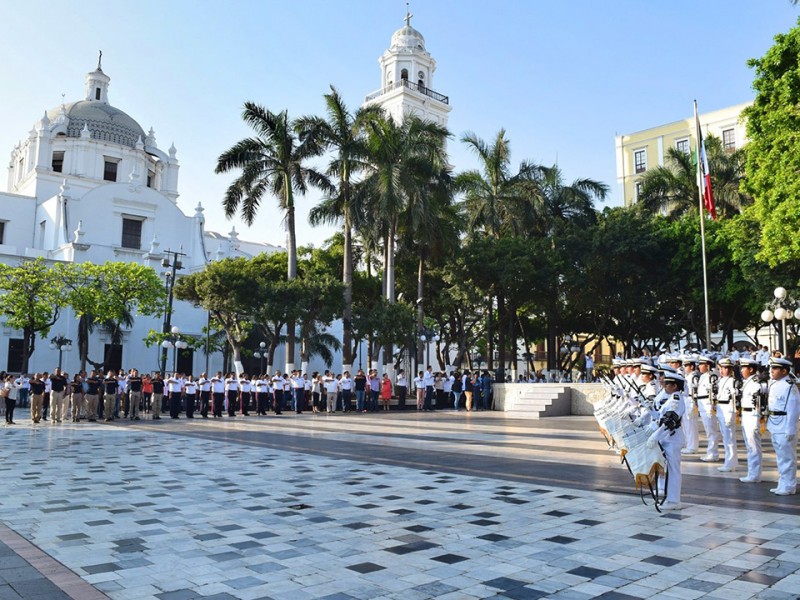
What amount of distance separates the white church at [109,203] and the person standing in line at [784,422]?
45205 mm

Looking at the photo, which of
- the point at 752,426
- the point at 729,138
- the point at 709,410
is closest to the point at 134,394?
the point at 709,410

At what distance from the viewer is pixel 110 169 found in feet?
206

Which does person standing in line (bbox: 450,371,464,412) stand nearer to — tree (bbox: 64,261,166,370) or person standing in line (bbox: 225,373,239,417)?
person standing in line (bbox: 225,373,239,417)

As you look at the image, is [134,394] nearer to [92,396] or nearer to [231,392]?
[92,396]

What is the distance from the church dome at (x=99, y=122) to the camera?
6300cm

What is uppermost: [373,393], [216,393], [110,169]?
[110,169]

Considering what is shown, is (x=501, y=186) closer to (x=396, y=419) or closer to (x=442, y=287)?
(x=442, y=287)

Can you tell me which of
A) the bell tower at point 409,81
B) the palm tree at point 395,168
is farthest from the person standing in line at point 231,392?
the bell tower at point 409,81

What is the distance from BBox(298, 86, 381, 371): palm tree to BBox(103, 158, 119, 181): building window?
134ft

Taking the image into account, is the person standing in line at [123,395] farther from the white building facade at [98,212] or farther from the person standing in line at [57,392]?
the white building facade at [98,212]

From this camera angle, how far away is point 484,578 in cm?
536

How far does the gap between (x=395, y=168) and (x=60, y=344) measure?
25.8 m

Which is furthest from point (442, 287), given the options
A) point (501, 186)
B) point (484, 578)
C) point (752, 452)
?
point (484, 578)

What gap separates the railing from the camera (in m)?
55.6
